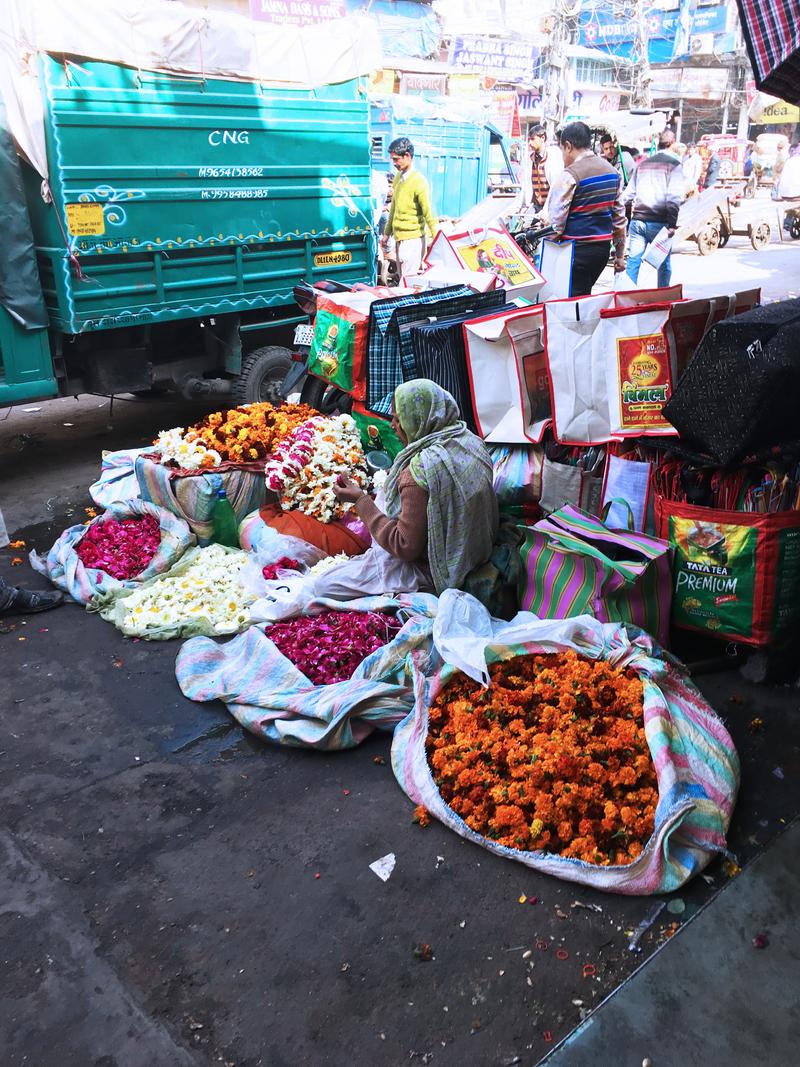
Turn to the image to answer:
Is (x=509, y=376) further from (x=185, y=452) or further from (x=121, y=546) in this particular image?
(x=121, y=546)

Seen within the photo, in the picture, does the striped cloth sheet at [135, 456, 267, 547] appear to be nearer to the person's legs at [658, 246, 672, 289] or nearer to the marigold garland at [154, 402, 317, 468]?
the marigold garland at [154, 402, 317, 468]

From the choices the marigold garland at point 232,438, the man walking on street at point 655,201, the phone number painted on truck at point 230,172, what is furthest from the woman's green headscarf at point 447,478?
the man walking on street at point 655,201

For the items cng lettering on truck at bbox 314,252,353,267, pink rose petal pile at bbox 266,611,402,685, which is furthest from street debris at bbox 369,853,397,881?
cng lettering on truck at bbox 314,252,353,267

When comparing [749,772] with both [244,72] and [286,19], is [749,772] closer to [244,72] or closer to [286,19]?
[244,72]

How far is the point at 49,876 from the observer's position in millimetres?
2885

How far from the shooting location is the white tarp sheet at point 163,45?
5.56 meters

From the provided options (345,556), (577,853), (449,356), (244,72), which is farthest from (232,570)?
(244,72)

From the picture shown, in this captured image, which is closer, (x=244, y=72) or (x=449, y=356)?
(x=449, y=356)

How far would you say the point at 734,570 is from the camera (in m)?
3.63

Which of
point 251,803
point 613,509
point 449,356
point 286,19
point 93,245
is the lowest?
point 251,803

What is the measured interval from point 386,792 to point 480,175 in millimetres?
15368

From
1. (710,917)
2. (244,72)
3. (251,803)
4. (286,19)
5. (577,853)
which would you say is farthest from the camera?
(286,19)

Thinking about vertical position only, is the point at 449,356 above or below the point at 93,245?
below

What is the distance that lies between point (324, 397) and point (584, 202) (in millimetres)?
2918
